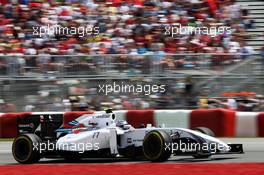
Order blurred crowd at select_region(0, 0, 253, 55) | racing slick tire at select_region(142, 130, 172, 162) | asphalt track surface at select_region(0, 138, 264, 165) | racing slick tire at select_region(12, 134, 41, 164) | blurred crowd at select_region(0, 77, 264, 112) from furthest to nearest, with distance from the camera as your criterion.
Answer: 1. blurred crowd at select_region(0, 0, 253, 55)
2. blurred crowd at select_region(0, 77, 264, 112)
3. racing slick tire at select_region(12, 134, 41, 164)
4. asphalt track surface at select_region(0, 138, 264, 165)
5. racing slick tire at select_region(142, 130, 172, 162)

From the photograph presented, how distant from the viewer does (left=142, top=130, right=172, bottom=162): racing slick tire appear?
372 inches

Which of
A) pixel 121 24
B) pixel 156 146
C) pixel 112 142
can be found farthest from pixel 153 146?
pixel 121 24

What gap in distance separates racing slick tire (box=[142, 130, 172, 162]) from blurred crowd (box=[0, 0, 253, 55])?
7.38 metres

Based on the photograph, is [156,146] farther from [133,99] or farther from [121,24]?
[121,24]

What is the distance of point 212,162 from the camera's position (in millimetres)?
9695

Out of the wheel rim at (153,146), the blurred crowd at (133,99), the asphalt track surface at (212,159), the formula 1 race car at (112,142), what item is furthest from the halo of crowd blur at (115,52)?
the wheel rim at (153,146)

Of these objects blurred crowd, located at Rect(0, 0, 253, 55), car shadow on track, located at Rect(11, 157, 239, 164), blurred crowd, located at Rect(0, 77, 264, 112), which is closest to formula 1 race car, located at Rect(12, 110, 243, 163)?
car shadow on track, located at Rect(11, 157, 239, 164)

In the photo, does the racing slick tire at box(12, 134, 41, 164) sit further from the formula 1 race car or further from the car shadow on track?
the car shadow on track

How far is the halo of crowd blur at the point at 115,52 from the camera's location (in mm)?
16000

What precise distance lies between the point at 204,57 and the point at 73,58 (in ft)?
10.6

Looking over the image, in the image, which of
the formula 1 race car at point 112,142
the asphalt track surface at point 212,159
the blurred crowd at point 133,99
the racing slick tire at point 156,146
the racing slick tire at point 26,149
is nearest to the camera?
→ the racing slick tire at point 156,146

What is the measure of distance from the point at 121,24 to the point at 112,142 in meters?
7.80

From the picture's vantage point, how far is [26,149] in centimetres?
1060

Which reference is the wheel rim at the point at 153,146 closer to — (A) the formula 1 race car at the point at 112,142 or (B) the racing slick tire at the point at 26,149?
(A) the formula 1 race car at the point at 112,142
